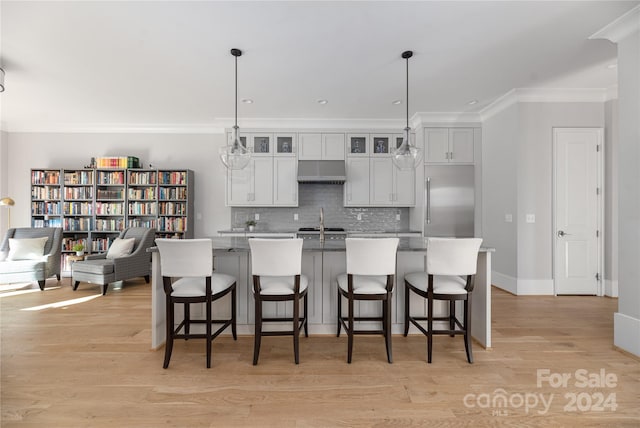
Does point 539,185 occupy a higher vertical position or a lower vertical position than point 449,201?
higher

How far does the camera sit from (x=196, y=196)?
5680 mm

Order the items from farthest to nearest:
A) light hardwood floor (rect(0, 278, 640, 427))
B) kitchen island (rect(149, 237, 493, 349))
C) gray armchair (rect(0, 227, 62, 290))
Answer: gray armchair (rect(0, 227, 62, 290)), kitchen island (rect(149, 237, 493, 349)), light hardwood floor (rect(0, 278, 640, 427))

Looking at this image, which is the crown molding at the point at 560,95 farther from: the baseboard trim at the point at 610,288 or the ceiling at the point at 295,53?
the baseboard trim at the point at 610,288

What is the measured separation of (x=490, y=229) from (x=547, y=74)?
7.38 ft

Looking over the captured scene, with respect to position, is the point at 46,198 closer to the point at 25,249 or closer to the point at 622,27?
the point at 25,249

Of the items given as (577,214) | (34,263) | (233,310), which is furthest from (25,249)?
(577,214)

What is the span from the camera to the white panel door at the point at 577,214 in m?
4.02

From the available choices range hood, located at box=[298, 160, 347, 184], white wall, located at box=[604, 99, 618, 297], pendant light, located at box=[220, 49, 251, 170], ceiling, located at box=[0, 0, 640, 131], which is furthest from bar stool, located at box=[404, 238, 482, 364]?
white wall, located at box=[604, 99, 618, 297]

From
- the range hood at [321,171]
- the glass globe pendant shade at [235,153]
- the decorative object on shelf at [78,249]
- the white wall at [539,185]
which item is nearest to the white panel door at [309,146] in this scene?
the range hood at [321,171]

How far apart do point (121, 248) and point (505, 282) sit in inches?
233

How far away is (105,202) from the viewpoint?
17.7 feet

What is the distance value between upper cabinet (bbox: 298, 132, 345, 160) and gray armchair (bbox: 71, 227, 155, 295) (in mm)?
2930

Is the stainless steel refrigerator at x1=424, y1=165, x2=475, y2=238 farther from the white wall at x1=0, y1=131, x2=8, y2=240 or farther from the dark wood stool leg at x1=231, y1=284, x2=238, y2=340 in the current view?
the white wall at x1=0, y1=131, x2=8, y2=240

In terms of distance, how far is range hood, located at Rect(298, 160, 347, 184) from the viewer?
5055mm
